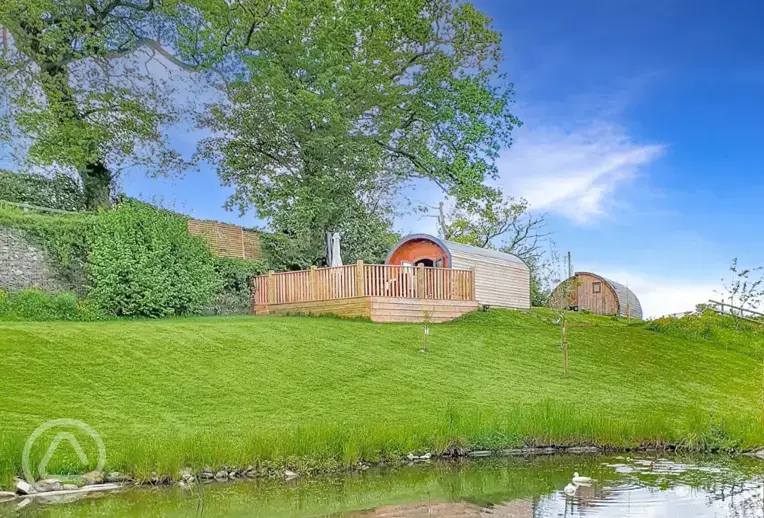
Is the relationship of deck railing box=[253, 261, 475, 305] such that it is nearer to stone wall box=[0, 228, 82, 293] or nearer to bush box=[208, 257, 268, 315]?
bush box=[208, 257, 268, 315]

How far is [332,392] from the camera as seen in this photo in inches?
451

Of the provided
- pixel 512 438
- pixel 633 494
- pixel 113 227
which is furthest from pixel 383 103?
pixel 633 494

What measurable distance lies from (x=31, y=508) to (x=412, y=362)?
28.0ft

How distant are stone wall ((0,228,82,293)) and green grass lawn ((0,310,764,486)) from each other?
4238 millimetres

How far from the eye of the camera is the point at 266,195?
24.8 metres

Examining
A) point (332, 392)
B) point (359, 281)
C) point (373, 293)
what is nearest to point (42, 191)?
point (359, 281)

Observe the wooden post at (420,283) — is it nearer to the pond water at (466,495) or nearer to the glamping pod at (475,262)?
the glamping pod at (475,262)

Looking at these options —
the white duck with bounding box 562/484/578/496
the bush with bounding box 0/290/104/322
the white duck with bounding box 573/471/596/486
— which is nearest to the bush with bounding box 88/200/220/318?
the bush with bounding box 0/290/104/322

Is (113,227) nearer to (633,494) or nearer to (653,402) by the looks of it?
(653,402)

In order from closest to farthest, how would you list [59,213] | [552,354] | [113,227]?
[552,354] < [113,227] < [59,213]

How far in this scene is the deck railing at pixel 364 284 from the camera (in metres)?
19.9

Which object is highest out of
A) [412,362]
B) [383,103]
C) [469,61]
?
[469,61]

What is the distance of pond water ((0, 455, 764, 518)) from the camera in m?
6.29

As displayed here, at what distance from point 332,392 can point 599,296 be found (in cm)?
2826
